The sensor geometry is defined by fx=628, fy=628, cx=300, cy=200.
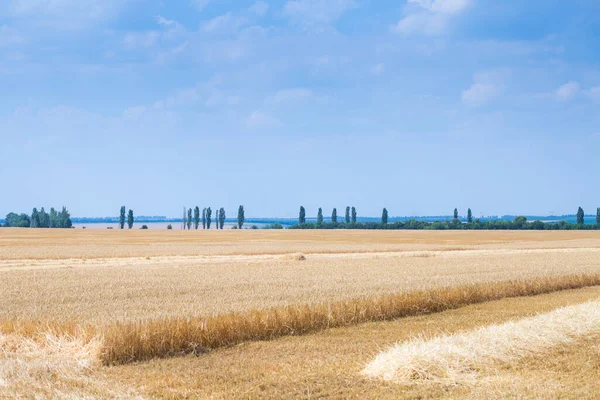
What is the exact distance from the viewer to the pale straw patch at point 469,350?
1008 cm

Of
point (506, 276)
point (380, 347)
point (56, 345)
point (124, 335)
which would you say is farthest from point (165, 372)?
point (506, 276)

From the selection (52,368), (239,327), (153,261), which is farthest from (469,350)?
(153,261)

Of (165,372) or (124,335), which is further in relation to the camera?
(124,335)

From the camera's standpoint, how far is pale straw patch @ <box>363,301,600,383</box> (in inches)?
397

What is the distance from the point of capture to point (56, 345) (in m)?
11.6

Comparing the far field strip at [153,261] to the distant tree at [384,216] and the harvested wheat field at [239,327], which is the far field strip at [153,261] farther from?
the distant tree at [384,216]

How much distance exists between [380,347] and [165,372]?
4.62 meters

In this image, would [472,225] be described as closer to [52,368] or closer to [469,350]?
[469,350]

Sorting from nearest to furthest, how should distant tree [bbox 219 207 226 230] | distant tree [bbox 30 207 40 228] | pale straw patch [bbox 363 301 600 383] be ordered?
1. pale straw patch [bbox 363 301 600 383]
2. distant tree [bbox 30 207 40 228]
3. distant tree [bbox 219 207 226 230]

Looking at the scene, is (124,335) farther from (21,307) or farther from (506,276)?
(506,276)

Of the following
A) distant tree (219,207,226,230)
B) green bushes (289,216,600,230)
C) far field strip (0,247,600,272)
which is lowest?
far field strip (0,247,600,272)

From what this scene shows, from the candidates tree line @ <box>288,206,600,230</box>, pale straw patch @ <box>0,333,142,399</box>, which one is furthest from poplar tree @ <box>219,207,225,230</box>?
pale straw patch @ <box>0,333,142,399</box>

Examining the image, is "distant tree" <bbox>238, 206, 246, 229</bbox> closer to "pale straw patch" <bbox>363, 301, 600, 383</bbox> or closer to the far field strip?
the far field strip

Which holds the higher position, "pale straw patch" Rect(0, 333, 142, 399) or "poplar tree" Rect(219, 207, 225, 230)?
"poplar tree" Rect(219, 207, 225, 230)
